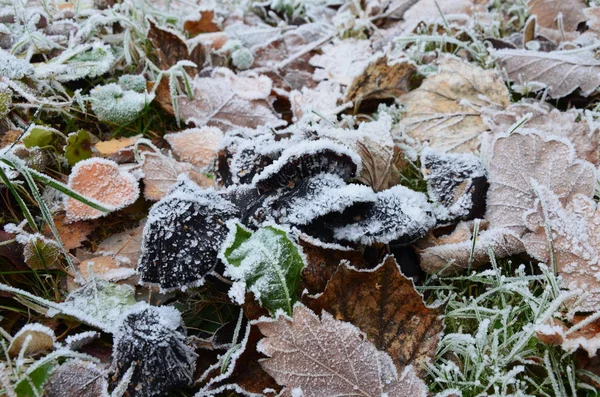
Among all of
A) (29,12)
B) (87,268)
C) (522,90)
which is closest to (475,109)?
(522,90)

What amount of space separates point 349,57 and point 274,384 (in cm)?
163

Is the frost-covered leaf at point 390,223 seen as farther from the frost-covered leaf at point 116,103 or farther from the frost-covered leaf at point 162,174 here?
the frost-covered leaf at point 116,103

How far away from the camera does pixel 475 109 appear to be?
1.93m

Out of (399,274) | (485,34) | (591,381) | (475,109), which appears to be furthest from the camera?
(485,34)

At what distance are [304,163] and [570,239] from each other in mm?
713

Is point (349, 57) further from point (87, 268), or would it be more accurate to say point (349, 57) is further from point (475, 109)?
point (87, 268)

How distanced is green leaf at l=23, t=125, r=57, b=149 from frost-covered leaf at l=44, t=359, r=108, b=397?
2.68 feet

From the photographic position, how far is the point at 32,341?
1.21 m

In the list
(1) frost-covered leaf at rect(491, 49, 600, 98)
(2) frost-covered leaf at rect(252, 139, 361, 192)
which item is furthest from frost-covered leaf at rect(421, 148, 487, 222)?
(1) frost-covered leaf at rect(491, 49, 600, 98)

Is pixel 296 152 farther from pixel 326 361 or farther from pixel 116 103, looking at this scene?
pixel 116 103

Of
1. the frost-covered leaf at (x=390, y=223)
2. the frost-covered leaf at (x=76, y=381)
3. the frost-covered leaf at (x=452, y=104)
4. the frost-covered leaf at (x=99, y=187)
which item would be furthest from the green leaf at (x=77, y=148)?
the frost-covered leaf at (x=452, y=104)

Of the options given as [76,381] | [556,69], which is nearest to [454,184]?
[556,69]

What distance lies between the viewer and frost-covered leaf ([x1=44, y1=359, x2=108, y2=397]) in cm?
118

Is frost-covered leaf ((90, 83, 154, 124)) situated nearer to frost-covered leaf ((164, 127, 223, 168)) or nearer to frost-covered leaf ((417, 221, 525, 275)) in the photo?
frost-covered leaf ((164, 127, 223, 168))
